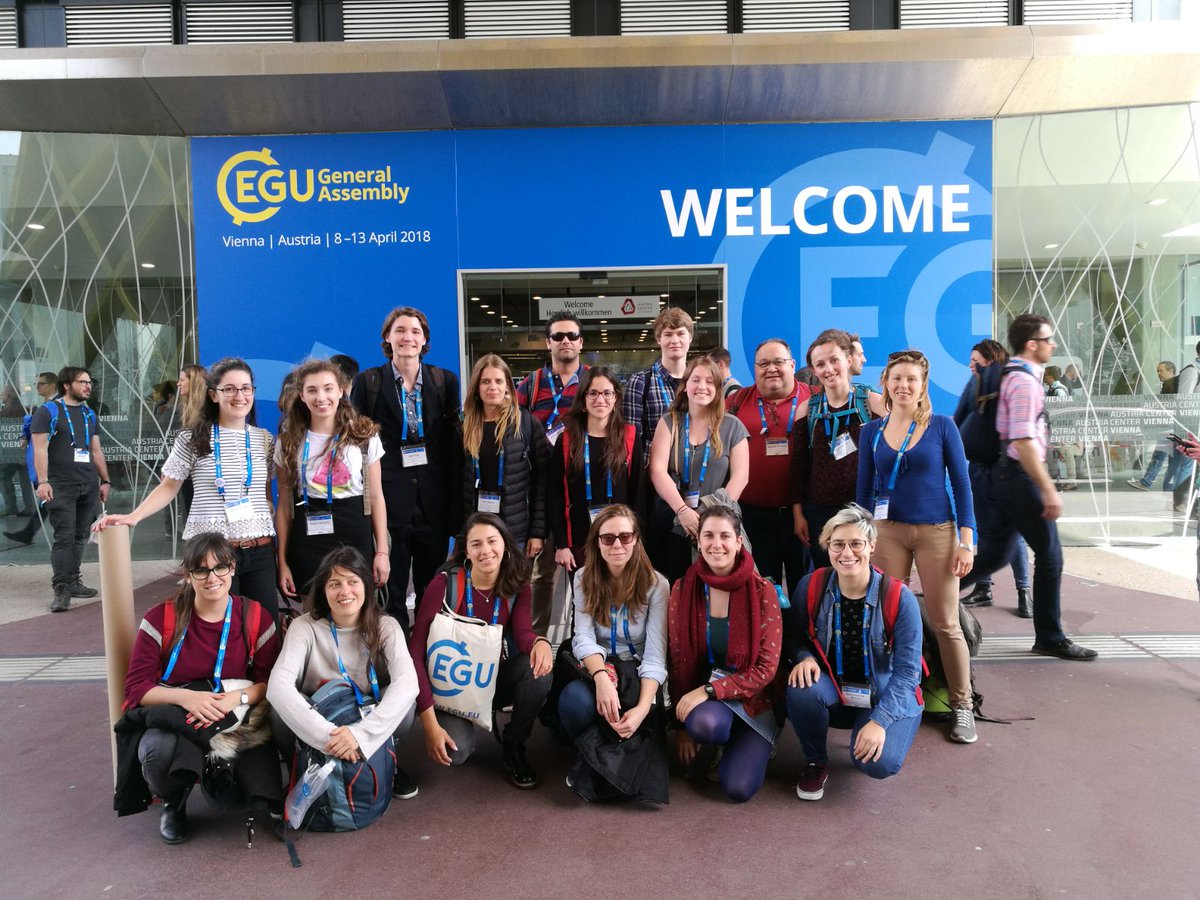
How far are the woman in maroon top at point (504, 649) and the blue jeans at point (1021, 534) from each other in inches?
98.3

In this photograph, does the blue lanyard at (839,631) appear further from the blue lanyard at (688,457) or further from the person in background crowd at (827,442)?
the blue lanyard at (688,457)

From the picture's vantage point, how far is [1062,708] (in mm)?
3623

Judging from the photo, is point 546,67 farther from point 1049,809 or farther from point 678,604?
point 1049,809

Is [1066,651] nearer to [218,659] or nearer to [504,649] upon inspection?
[504,649]

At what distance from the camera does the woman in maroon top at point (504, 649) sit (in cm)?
298

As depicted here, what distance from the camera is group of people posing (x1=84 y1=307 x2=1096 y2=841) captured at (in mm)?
2812

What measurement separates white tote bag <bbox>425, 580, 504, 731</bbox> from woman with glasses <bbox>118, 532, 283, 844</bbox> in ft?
1.93

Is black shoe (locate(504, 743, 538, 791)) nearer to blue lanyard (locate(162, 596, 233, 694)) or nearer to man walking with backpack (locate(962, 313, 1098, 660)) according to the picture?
blue lanyard (locate(162, 596, 233, 694))

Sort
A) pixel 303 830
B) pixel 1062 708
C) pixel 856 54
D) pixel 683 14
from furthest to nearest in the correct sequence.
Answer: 1. pixel 683 14
2. pixel 856 54
3. pixel 1062 708
4. pixel 303 830

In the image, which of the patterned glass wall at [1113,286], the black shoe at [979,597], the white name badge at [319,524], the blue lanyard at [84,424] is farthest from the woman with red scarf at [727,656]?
the patterned glass wall at [1113,286]

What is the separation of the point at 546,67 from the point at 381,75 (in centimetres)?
134

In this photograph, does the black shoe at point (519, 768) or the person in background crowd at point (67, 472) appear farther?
the person in background crowd at point (67, 472)

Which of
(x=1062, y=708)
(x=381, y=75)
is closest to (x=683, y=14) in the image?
(x=381, y=75)

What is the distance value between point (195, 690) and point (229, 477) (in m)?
0.91
